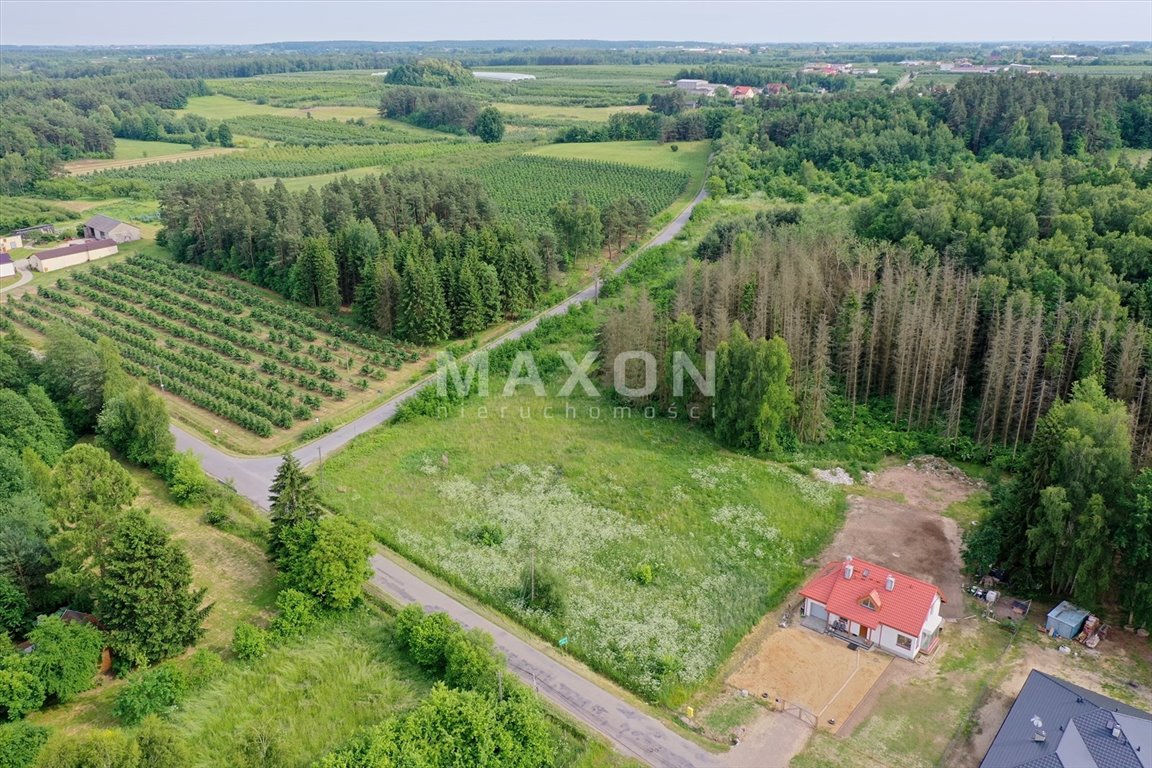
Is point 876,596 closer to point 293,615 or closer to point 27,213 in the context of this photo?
point 293,615

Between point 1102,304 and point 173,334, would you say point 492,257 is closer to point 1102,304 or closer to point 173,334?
point 173,334

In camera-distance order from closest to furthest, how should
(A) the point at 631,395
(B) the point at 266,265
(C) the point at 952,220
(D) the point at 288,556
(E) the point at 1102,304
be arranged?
(D) the point at 288,556 < (E) the point at 1102,304 < (A) the point at 631,395 < (C) the point at 952,220 < (B) the point at 266,265

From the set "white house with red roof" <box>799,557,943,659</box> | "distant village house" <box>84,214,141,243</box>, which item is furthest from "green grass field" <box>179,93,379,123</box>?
"white house with red roof" <box>799,557,943,659</box>

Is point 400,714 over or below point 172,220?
below

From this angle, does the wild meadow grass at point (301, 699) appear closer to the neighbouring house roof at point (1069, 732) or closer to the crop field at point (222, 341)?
the neighbouring house roof at point (1069, 732)

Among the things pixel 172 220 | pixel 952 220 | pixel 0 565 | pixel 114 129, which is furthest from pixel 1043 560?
pixel 114 129

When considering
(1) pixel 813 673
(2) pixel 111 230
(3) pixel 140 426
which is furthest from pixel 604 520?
(2) pixel 111 230
